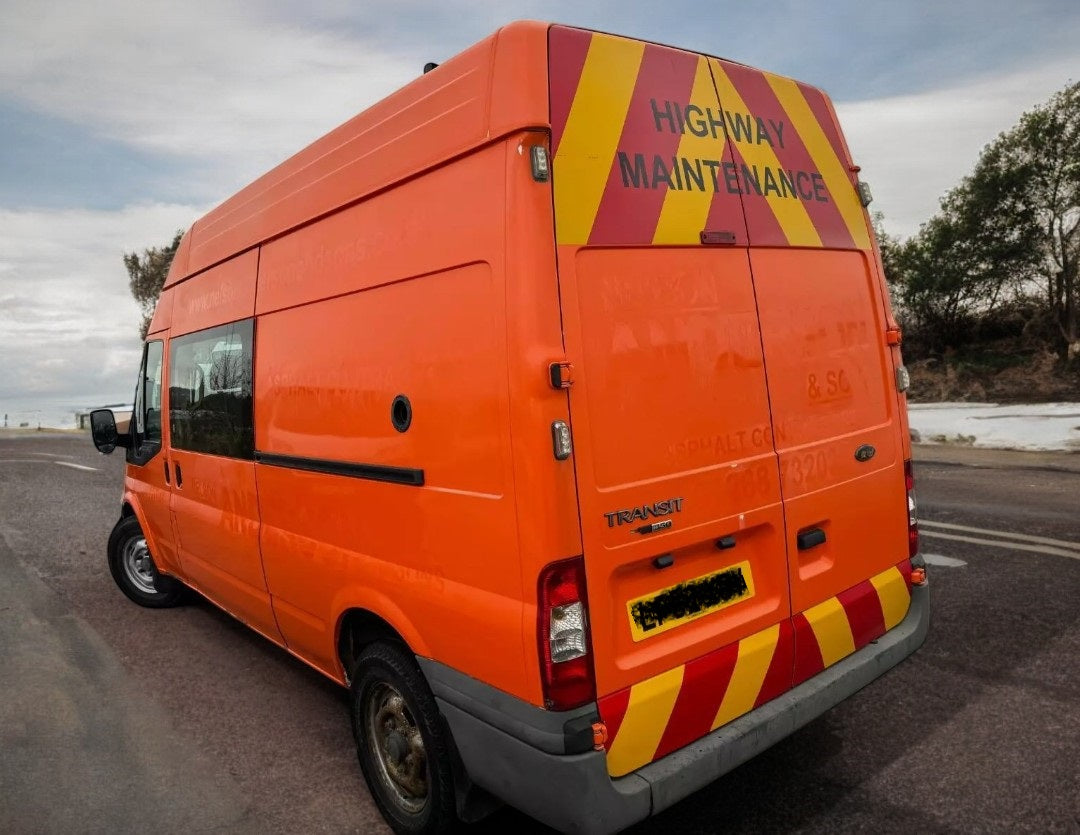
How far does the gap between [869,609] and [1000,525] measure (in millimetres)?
4165

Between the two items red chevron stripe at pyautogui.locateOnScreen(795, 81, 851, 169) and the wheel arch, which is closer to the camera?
the wheel arch

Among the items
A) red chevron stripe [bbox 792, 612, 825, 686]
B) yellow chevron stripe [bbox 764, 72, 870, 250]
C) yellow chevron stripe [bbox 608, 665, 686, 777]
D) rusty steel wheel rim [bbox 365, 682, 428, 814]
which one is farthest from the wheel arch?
yellow chevron stripe [bbox 764, 72, 870, 250]

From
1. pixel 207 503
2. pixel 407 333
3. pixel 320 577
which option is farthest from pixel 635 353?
pixel 207 503

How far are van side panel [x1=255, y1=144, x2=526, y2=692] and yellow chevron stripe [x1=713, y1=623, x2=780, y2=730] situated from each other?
75cm

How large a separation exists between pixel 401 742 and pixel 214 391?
6.98 ft

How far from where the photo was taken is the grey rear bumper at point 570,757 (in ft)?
7.30

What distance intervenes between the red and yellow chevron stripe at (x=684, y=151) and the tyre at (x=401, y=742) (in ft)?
5.26

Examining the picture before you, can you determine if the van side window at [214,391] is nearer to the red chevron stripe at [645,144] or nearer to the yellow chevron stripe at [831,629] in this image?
the red chevron stripe at [645,144]

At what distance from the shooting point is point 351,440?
2.95m

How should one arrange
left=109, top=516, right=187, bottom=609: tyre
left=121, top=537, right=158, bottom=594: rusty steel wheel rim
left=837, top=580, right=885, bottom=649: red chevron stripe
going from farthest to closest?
left=121, top=537, right=158, bottom=594: rusty steel wheel rim, left=109, top=516, right=187, bottom=609: tyre, left=837, top=580, right=885, bottom=649: red chevron stripe

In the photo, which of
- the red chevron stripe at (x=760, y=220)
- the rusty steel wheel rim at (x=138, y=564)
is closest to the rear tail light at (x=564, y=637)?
the red chevron stripe at (x=760, y=220)

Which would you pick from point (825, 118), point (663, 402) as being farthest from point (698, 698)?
point (825, 118)

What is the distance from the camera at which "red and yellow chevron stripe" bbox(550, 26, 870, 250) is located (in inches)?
92.7

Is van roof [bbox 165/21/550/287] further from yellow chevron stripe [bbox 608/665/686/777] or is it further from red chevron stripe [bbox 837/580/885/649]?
red chevron stripe [bbox 837/580/885/649]
